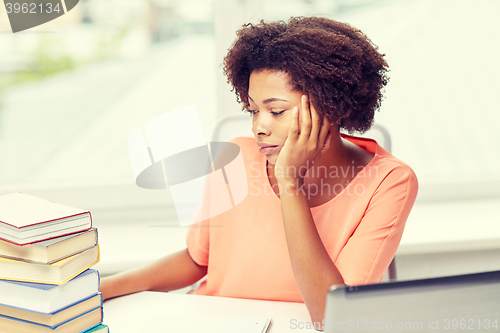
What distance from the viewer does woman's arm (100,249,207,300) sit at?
943mm

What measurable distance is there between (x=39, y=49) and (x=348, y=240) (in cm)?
148

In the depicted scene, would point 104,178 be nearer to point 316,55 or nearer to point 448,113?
point 316,55

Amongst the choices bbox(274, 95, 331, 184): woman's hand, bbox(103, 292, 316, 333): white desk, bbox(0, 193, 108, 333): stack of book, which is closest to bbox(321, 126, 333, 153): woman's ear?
bbox(274, 95, 331, 184): woman's hand

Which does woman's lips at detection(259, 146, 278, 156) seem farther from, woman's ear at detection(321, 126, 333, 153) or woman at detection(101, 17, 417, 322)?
woman's ear at detection(321, 126, 333, 153)

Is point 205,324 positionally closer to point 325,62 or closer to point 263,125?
point 263,125

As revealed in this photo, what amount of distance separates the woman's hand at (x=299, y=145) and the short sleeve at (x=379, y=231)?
0.18 m

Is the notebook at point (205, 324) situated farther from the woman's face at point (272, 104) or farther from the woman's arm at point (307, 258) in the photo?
the woman's face at point (272, 104)

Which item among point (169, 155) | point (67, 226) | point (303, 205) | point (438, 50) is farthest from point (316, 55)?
point (438, 50)

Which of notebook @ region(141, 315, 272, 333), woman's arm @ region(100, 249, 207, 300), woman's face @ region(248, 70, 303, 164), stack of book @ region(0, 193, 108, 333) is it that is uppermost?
woman's face @ region(248, 70, 303, 164)

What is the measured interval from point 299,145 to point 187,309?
17.2 inches

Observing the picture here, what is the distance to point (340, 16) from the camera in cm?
186

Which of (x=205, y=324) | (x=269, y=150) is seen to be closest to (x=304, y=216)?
(x=269, y=150)

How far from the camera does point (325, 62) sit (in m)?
0.96

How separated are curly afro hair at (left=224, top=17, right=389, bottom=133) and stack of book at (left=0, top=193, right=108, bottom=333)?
1.82ft
